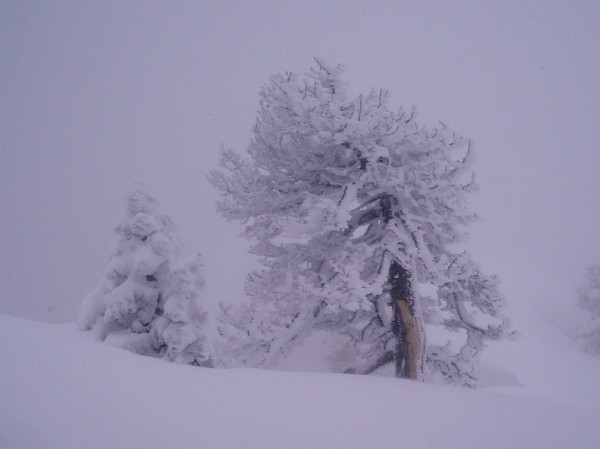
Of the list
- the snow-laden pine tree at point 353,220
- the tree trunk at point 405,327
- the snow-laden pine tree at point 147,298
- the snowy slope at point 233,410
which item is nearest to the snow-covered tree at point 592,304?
the snow-laden pine tree at point 353,220

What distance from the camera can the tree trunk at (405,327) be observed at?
7.73 meters

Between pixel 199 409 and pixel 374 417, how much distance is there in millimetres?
2311

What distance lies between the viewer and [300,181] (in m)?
8.69

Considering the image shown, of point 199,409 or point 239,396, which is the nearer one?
point 199,409

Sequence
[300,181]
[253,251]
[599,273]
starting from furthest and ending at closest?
[599,273] < [253,251] < [300,181]

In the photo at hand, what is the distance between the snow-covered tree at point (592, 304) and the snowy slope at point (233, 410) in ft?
89.1

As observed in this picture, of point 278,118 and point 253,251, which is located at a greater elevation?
point 278,118

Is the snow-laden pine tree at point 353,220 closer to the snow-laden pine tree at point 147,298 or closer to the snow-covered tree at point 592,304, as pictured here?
the snow-laden pine tree at point 147,298

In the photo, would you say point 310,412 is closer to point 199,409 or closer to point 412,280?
point 199,409

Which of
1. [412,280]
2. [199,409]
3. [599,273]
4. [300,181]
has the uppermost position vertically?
[599,273]

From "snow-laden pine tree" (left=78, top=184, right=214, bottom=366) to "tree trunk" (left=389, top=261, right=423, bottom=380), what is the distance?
5311 mm

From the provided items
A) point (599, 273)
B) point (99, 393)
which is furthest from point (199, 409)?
point (599, 273)

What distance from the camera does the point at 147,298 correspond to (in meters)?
9.41

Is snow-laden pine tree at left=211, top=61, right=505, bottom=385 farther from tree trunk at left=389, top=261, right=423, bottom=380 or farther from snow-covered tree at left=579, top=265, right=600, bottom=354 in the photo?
snow-covered tree at left=579, top=265, right=600, bottom=354
